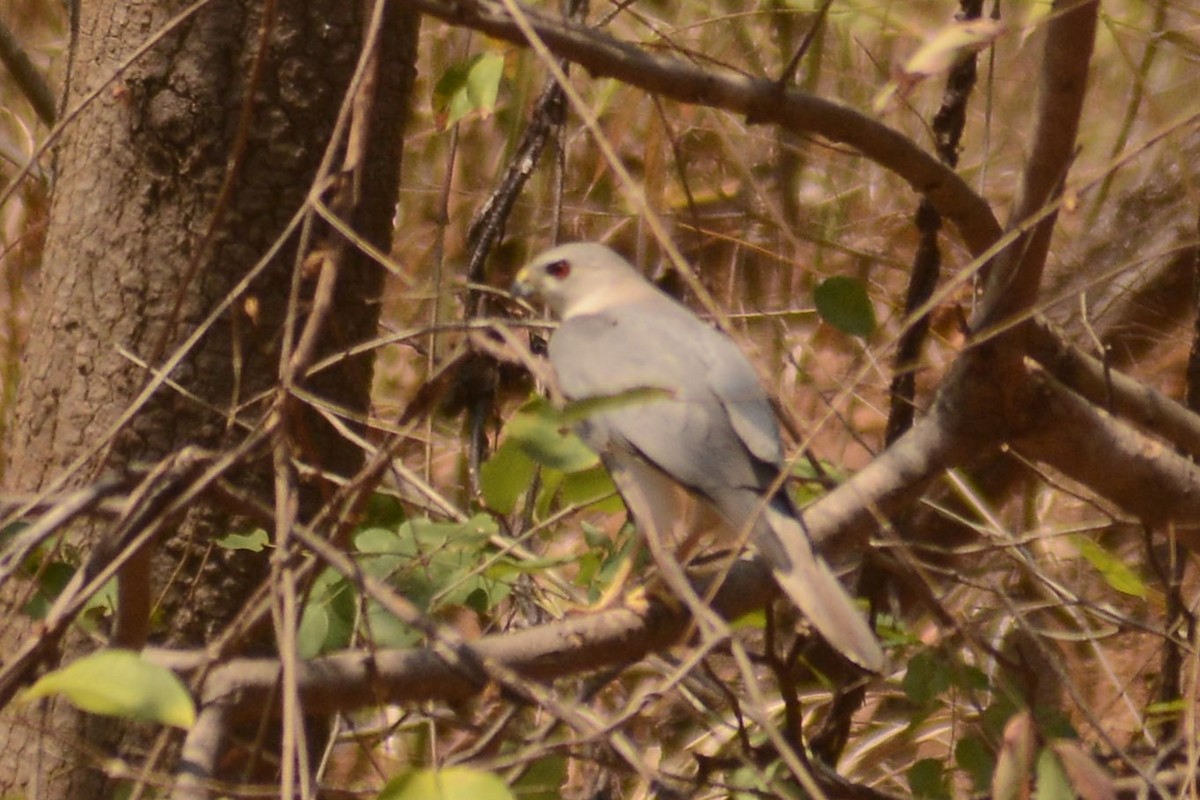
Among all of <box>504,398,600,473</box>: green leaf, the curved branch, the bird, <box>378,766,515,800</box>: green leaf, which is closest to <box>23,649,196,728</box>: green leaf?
<box>378,766,515,800</box>: green leaf

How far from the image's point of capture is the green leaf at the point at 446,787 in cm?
126

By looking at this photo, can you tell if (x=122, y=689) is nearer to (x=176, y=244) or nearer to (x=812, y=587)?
(x=812, y=587)

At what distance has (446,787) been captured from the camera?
128 cm

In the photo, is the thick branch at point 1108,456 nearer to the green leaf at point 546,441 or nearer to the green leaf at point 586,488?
the green leaf at point 586,488

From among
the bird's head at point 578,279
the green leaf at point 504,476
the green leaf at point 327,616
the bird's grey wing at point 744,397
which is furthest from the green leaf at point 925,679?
the bird's head at point 578,279

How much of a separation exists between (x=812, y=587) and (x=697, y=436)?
492 millimetres

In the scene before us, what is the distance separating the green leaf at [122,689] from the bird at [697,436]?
1104mm

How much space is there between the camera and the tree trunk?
303cm

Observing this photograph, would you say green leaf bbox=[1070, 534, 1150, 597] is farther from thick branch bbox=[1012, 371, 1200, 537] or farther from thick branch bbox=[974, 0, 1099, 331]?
thick branch bbox=[974, 0, 1099, 331]

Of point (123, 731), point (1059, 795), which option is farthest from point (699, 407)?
point (123, 731)

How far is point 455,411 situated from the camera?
3.71 m

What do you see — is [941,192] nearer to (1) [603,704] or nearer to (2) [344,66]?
(2) [344,66]

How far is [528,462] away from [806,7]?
1.37 meters

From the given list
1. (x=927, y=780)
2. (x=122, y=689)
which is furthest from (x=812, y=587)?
(x=122, y=689)
